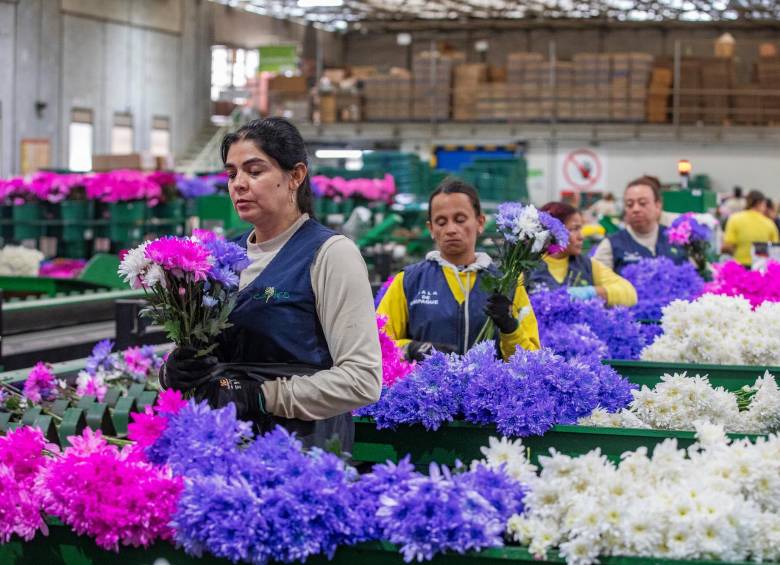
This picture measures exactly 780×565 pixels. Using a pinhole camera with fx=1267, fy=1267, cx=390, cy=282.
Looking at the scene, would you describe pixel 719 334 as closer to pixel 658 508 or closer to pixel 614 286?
pixel 614 286

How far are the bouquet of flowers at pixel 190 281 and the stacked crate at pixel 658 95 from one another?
871 inches

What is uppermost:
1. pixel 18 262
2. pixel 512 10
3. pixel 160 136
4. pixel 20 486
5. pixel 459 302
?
pixel 512 10

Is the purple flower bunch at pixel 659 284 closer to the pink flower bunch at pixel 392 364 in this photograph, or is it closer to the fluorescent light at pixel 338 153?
the pink flower bunch at pixel 392 364

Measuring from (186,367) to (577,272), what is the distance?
3511 millimetres

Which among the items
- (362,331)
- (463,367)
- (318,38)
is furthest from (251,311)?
(318,38)

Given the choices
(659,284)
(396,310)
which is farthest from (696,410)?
(659,284)

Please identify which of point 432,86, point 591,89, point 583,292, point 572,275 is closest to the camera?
point 583,292

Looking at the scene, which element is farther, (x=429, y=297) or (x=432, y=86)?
(x=432, y=86)

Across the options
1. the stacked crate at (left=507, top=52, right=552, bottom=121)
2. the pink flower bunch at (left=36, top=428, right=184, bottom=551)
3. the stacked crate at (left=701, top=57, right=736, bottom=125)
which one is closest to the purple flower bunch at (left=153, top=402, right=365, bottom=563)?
the pink flower bunch at (left=36, top=428, right=184, bottom=551)

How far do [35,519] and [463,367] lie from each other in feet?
4.42

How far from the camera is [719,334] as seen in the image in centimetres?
458

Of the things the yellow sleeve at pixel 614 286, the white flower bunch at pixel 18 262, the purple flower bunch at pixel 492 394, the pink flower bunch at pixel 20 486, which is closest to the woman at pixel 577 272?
the yellow sleeve at pixel 614 286

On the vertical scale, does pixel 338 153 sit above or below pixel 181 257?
above

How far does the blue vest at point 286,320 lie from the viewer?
2682 millimetres
